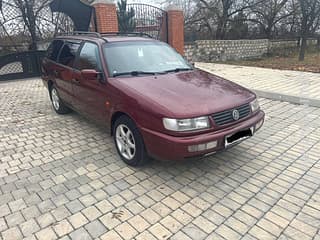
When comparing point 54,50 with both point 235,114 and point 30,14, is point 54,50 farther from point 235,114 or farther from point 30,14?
point 30,14

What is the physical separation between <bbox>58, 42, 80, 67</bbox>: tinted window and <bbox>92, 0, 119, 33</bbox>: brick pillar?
5320 mm

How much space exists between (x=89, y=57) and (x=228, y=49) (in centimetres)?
1335

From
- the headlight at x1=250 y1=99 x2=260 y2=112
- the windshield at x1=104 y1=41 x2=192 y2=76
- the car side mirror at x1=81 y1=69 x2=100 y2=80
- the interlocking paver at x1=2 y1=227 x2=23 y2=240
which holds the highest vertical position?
the windshield at x1=104 y1=41 x2=192 y2=76

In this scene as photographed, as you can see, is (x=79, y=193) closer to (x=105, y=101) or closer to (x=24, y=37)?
(x=105, y=101)

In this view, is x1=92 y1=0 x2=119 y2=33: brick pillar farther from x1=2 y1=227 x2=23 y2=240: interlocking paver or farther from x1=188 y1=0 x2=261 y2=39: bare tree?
x1=188 y1=0 x2=261 y2=39: bare tree

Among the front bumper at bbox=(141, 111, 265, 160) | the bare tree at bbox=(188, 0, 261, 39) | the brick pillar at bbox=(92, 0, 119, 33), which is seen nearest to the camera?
the front bumper at bbox=(141, 111, 265, 160)

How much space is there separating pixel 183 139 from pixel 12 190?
6.93 feet

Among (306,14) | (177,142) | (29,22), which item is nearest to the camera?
(177,142)

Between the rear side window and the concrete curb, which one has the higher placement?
the rear side window

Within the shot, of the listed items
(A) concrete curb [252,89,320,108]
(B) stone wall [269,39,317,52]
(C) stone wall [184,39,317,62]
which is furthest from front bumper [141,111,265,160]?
(B) stone wall [269,39,317,52]

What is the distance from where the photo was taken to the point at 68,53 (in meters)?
5.15

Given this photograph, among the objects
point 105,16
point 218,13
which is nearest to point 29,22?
point 105,16

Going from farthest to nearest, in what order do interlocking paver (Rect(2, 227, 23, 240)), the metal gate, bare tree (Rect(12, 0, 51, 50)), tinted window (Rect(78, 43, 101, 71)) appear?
the metal gate
bare tree (Rect(12, 0, 51, 50))
tinted window (Rect(78, 43, 101, 71))
interlocking paver (Rect(2, 227, 23, 240))

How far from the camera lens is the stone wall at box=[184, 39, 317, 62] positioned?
583 inches
